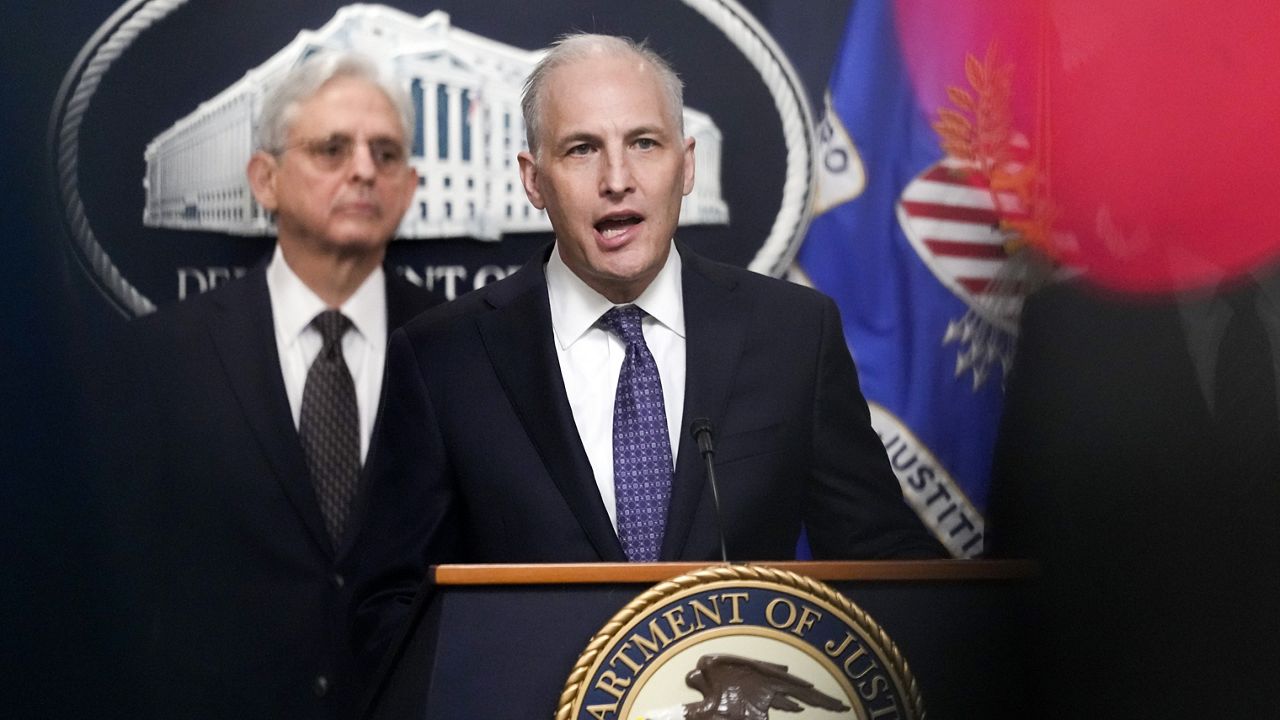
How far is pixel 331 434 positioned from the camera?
9.67ft

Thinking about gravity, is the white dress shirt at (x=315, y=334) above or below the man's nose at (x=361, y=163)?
below

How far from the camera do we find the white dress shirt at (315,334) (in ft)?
9.76

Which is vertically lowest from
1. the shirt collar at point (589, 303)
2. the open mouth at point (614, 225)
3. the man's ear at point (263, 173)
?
the shirt collar at point (589, 303)

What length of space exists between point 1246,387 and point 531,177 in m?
A: 1.22

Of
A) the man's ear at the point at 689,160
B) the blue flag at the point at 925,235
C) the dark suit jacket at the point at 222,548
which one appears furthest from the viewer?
the blue flag at the point at 925,235

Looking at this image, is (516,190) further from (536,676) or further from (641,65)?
(536,676)

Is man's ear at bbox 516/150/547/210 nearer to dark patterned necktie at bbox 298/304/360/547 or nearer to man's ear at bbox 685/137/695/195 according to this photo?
man's ear at bbox 685/137/695/195

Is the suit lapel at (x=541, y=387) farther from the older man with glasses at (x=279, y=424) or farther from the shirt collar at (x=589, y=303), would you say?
the older man with glasses at (x=279, y=424)

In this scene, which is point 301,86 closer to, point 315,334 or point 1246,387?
point 315,334

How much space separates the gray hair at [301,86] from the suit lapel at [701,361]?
0.82 meters

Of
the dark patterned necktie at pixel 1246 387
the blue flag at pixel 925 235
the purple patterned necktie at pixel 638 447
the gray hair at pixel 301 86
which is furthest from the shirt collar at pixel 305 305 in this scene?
the dark patterned necktie at pixel 1246 387

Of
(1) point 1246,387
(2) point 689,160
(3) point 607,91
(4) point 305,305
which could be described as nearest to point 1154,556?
(1) point 1246,387

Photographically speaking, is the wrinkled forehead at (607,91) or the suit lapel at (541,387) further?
the wrinkled forehead at (607,91)

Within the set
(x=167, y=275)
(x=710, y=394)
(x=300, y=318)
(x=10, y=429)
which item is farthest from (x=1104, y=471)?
(x=10, y=429)
